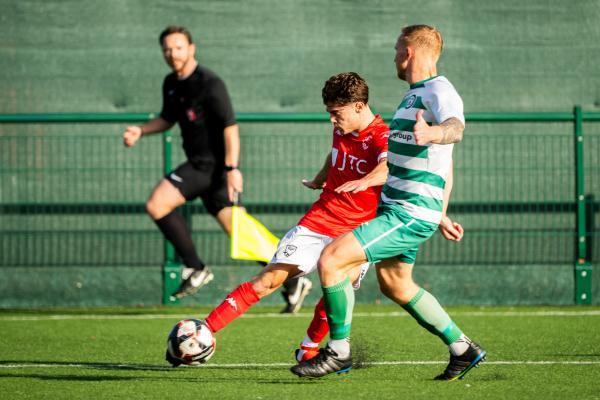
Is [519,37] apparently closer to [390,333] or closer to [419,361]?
[390,333]

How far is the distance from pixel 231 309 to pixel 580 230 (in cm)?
568

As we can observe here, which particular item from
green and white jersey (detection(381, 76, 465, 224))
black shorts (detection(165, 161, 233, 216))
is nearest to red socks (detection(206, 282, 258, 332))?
green and white jersey (detection(381, 76, 465, 224))

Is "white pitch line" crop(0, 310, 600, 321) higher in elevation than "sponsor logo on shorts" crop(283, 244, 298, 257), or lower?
lower

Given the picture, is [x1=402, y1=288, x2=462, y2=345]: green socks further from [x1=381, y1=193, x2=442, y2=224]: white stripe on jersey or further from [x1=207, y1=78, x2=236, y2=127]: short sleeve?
[x1=207, y1=78, x2=236, y2=127]: short sleeve

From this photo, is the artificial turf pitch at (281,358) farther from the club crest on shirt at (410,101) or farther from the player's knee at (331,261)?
the club crest on shirt at (410,101)

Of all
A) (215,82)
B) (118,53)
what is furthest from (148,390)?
(118,53)

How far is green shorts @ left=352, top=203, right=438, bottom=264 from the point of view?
5523mm

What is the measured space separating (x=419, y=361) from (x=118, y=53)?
586 centimetres

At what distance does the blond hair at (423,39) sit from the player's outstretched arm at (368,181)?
2.19 ft

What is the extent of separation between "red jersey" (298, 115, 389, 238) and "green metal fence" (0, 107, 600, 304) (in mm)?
4411

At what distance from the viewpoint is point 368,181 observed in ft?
18.9

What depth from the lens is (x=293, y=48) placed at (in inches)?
444

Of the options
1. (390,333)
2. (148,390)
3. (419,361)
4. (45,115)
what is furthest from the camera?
(45,115)

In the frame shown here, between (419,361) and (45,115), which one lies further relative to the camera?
(45,115)
